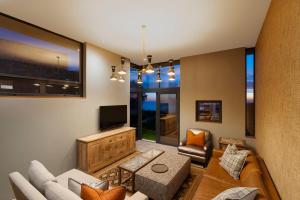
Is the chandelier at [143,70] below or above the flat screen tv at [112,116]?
above

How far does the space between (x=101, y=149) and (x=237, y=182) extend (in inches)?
112

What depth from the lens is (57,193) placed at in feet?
4.42

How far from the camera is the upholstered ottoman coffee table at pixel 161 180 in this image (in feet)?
7.33

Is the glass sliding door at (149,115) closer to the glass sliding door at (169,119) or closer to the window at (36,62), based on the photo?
the glass sliding door at (169,119)

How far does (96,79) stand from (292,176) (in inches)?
158

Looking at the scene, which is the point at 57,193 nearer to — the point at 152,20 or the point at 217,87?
the point at 152,20

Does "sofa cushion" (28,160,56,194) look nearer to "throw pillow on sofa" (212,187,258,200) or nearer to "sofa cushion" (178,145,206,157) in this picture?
"throw pillow on sofa" (212,187,258,200)

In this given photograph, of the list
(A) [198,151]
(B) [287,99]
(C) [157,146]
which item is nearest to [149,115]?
(C) [157,146]

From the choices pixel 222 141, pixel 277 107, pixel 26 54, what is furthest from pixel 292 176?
pixel 26 54

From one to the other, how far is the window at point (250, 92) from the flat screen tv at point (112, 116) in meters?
3.61

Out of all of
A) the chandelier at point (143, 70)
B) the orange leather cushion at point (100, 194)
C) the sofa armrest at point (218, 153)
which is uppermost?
the chandelier at point (143, 70)

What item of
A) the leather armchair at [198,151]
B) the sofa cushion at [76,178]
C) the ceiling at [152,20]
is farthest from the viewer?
the leather armchair at [198,151]

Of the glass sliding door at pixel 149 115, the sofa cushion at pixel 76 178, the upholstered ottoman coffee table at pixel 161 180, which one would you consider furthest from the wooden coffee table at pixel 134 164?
the glass sliding door at pixel 149 115

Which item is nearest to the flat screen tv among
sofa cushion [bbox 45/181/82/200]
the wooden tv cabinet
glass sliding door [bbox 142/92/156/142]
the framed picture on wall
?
the wooden tv cabinet
